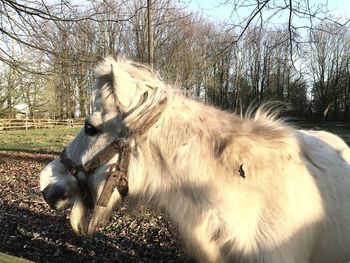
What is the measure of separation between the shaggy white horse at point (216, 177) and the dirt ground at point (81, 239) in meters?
1.82

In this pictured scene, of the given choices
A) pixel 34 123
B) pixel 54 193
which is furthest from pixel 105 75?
pixel 34 123

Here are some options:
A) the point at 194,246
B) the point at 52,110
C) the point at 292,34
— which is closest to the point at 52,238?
the point at 194,246

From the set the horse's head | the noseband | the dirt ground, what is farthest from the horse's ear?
the dirt ground

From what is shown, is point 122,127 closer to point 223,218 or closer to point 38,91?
point 223,218

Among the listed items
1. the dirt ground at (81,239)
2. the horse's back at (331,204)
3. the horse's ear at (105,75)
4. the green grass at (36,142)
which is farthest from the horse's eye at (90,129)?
the green grass at (36,142)

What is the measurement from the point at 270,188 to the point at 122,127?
37.0 inches

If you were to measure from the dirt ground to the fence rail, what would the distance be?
1391 inches

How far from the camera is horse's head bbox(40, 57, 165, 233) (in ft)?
8.05

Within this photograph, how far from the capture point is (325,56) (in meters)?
47.2

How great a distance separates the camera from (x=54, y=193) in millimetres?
2697

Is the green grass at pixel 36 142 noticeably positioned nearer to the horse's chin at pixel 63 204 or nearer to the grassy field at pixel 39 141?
the grassy field at pixel 39 141

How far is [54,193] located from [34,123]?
42.3m

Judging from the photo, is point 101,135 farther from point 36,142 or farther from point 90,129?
point 36,142

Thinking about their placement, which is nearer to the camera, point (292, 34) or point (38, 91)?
point (292, 34)
